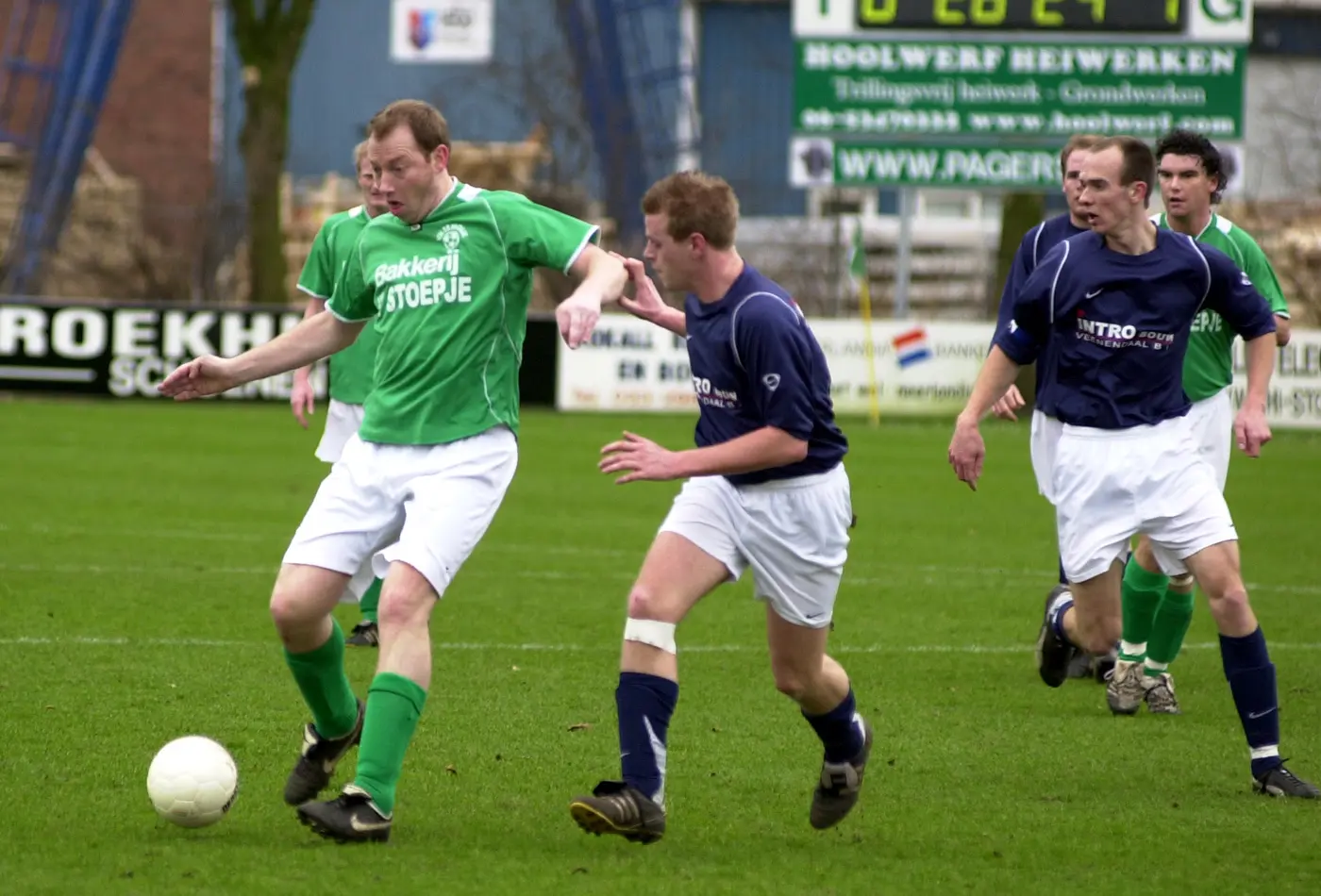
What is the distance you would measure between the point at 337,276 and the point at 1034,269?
2617mm

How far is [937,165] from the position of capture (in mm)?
24453

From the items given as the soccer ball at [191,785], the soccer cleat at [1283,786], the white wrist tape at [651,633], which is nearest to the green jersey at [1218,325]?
the soccer cleat at [1283,786]

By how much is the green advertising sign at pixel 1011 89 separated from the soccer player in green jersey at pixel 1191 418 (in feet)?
53.2

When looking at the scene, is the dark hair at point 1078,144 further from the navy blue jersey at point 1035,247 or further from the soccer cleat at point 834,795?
the soccer cleat at point 834,795

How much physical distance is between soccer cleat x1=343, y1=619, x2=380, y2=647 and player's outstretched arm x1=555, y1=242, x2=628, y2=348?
3.71 metres

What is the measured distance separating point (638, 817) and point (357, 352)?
4176 mm

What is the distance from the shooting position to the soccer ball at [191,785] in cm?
549

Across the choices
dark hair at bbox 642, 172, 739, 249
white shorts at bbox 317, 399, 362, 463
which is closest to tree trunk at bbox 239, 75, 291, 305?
white shorts at bbox 317, 399, 362, 463

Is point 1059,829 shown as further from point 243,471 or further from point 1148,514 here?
point 243,471

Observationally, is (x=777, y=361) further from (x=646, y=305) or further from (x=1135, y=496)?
(x=1135, y=496)

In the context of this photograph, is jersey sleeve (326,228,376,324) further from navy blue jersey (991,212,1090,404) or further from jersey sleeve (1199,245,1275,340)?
navy blue jersey (991,212,1090,404)

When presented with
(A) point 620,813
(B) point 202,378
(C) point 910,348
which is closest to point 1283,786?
(A) point 620,813

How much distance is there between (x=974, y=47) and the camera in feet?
78.4

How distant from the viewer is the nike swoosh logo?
5.34 metres
